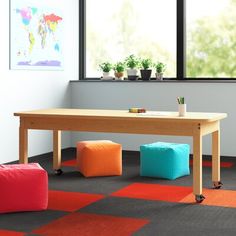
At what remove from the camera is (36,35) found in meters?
6.33

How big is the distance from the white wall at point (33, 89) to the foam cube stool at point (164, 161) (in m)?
1.53

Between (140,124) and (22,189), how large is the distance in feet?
3.67

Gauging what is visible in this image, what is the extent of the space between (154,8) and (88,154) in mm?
2472

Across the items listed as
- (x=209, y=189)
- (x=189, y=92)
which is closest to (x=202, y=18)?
(x=189, y=92)

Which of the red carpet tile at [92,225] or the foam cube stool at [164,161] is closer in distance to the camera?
the red carpet tile at [92,225]

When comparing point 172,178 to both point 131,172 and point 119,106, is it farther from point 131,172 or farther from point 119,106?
point 119,106

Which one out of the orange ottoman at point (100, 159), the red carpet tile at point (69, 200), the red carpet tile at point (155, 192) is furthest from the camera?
the orange ottoman at point (100, 159)

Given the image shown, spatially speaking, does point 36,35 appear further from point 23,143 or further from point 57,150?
point 23,143

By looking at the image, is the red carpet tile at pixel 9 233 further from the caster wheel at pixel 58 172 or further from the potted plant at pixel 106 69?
the potted plant at pixel 106 69

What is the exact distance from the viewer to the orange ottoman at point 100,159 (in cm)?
543

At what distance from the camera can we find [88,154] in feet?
17.8

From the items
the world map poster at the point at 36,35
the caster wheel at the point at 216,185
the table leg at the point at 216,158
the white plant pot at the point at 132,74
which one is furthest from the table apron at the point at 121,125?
the white plant pot at the point at 132,74

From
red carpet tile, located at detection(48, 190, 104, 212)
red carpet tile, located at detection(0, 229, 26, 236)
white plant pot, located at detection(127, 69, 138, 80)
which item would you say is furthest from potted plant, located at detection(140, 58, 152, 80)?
red carpet tile, located at detection(0, 229, 26, 236)

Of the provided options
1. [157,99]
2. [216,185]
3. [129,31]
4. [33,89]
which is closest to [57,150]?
[33,89]
